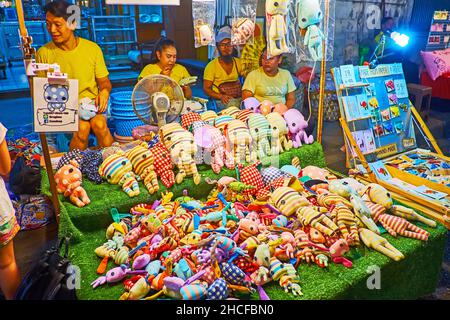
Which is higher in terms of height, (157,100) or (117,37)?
(117,37)

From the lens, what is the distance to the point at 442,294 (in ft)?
9.40

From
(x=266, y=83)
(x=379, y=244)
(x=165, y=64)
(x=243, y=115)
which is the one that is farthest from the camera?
(x=266, y=83)

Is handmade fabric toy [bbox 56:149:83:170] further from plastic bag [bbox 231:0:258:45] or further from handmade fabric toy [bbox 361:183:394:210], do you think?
handmade fabric toy [bbox 361:183:394:210]

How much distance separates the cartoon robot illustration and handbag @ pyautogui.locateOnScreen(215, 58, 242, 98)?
244 centimetres

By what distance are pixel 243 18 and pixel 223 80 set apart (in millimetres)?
1133

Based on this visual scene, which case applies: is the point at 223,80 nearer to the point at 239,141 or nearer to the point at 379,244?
the point at 239,141

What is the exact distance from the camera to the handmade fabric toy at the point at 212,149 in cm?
321

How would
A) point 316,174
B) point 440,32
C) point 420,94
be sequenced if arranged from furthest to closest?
point 440,32 < point 420,94 < point 316,174

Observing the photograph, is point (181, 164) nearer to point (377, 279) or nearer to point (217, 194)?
point (217, 194)

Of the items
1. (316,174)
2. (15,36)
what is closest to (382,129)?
(316,174)

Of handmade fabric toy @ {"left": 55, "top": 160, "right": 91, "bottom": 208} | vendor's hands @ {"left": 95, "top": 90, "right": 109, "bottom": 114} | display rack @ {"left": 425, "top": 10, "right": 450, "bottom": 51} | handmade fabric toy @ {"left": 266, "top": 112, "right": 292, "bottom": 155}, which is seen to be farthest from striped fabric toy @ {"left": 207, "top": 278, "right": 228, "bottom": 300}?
display rack @ {"left": 425, "top": 10, "right": 450, "bottom": 51}

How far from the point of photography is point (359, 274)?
226 centimetres

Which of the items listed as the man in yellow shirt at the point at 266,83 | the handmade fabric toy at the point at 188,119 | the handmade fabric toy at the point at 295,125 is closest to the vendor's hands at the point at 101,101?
the handmade fabric toy at the point at 188,119

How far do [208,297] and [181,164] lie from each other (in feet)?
4.39
